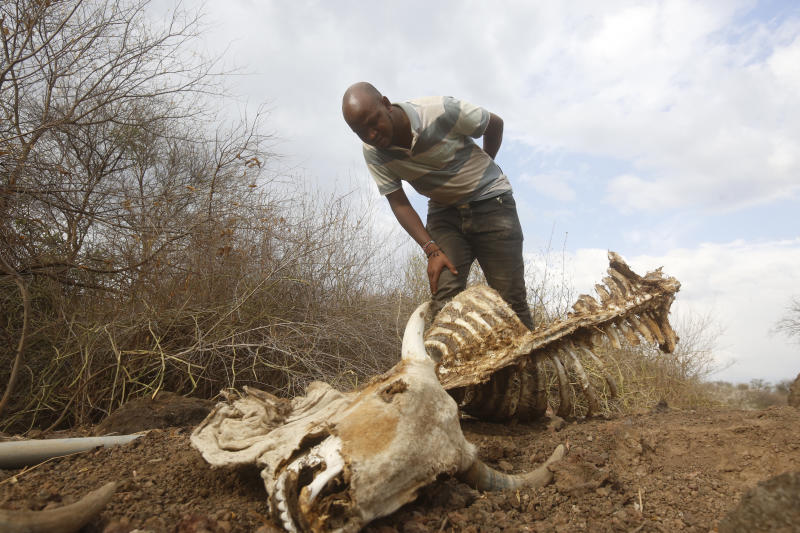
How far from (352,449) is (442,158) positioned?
239cm

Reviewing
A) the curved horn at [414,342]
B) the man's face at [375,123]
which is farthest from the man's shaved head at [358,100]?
the curved horn at [414,342]

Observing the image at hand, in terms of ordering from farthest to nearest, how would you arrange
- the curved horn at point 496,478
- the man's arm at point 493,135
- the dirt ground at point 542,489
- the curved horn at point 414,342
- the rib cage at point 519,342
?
the man's arm at point 493,135
the rib cage at point 519,342
the curved horn at point 414,342
the curved horn at point 496,478
the dirt ground at point 542,489

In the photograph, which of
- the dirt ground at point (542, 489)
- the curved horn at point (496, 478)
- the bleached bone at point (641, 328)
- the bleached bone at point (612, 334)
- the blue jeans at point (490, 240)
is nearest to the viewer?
the dirt ground at point (542, 489)

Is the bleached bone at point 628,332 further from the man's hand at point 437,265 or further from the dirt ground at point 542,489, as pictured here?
the man's hand at point 437,265

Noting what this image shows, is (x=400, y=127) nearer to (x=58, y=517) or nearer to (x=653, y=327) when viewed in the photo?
(x=653, y=327)

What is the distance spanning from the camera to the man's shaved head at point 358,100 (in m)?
3.15

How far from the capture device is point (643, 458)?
2311mm

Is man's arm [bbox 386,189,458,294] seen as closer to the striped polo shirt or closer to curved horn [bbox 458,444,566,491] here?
the striped polo shirt

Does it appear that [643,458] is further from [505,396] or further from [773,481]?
[773,481]

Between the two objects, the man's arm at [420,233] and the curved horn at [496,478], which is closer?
the curved horn at [496,478]

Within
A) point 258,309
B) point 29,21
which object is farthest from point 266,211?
point 29,21

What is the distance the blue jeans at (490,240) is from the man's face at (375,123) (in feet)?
2.57

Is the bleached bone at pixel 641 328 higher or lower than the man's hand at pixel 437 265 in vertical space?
lower

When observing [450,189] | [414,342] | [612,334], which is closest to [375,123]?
[450,189]
